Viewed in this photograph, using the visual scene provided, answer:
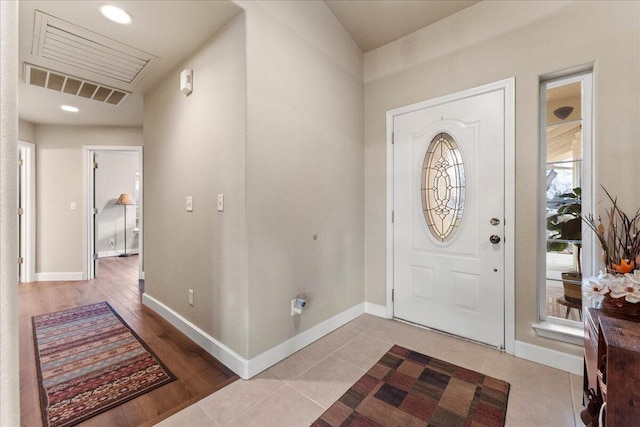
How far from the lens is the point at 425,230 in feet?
8.51

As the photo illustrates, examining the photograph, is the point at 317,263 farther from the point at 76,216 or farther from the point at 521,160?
the point at 76,216

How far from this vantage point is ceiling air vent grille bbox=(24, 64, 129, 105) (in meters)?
2.68

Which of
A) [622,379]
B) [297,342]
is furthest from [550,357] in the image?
[297,342]

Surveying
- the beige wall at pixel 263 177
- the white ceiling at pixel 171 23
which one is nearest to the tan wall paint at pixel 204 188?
the beige wall at pixel 263 177

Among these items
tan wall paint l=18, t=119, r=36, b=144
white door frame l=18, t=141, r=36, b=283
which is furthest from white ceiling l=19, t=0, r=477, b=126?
white door frame l=18, t=141, r=36, b=283

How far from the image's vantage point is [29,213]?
4250 mm

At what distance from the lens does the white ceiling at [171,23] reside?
1.87m

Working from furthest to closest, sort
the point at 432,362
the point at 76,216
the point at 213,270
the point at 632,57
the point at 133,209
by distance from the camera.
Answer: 1. the point at 133,209
2. the point at 76,216
3. the point at 213,270
4. the point at 432,362
5. the point at 632,57

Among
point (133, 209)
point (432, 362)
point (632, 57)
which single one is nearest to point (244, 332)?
point (432, 362)

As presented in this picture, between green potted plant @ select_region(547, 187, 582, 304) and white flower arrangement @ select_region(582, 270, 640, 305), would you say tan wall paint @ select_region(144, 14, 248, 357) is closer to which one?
white flower arrangement @ select_region(582, 270, 640, 305)

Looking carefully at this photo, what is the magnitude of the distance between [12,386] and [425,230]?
102 inches

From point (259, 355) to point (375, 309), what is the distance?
55.1 inches

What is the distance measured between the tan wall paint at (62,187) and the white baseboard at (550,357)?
5.46 meters

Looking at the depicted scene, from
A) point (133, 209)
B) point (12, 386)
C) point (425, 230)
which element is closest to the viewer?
point (12, 386)
